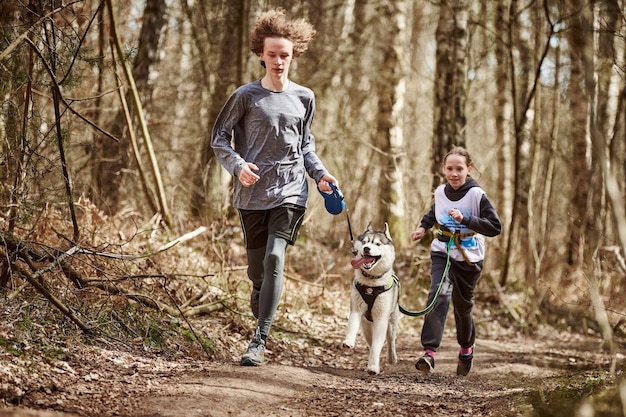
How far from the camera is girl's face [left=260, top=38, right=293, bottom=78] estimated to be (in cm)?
571

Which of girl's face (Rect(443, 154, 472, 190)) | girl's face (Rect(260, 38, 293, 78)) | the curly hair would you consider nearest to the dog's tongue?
girl's face (Rect(443, 154, 472, 190))

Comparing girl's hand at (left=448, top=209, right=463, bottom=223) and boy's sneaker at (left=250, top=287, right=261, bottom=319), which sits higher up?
girl's hand at (left=448, top=209, right=463, bottom=223)

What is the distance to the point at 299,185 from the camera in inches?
232

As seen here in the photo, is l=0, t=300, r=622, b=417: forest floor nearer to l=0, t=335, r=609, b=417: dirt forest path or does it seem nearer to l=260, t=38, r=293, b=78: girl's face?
l=0, t=335, r=609, b=417: dirt forest path

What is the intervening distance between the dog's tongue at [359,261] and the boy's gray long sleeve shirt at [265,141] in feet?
2.09

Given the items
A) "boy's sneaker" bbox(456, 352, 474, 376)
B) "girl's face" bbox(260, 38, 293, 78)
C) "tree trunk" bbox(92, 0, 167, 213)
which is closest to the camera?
"girl's face" bbox(260, 38, 293, 78)

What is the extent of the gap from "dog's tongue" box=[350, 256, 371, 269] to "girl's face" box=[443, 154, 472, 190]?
3.61 ft

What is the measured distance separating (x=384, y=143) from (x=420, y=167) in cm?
562

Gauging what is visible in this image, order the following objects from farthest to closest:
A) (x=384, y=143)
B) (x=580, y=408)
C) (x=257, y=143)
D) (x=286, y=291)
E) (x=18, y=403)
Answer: (x=384, y=143), (x=286, y=291), (x=257, y=143), (x=18, y=403), (x=580, y=408)

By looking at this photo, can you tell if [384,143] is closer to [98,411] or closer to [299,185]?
[299,185]

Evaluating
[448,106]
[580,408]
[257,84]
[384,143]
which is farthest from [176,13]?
[580,408]

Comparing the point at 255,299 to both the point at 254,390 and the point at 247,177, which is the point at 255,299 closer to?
the point at 247,177

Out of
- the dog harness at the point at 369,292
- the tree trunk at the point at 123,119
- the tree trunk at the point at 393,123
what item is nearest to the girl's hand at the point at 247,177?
the dog harness at the point at 369,292

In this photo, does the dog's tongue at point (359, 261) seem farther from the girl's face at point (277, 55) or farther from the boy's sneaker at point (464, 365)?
the girl's face at point (277, 55)
